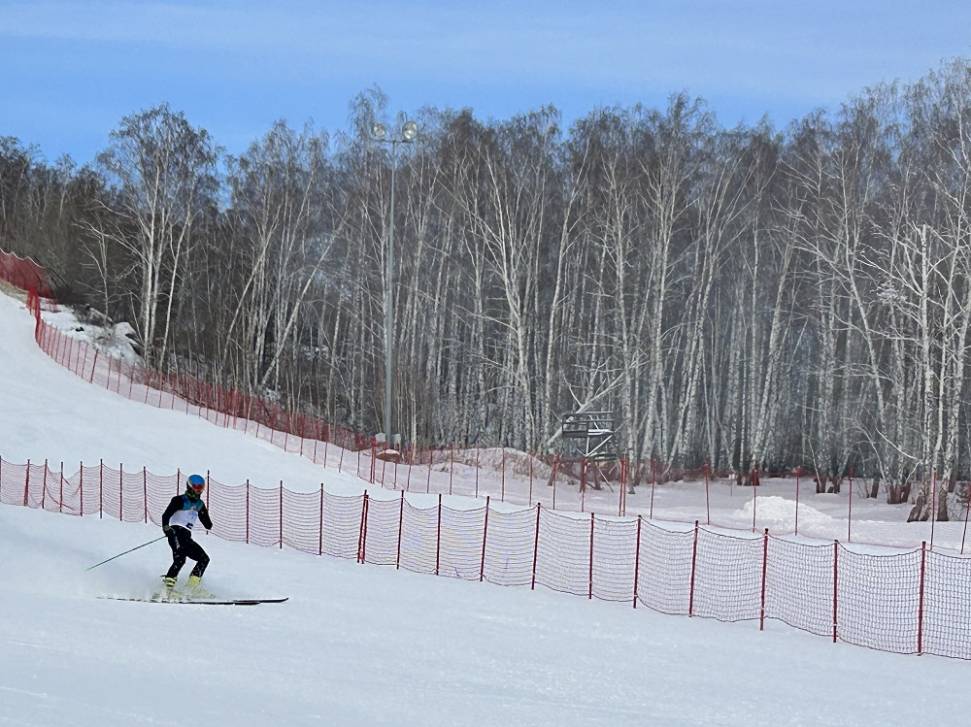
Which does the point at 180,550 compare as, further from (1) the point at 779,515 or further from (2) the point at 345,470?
(2) the point at 345,470

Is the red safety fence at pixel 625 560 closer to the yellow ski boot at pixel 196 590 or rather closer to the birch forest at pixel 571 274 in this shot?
the yellow ski boot at pixel 196 590

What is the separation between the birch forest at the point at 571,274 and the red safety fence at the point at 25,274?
1.14 metres

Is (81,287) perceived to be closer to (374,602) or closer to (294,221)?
(294,221)

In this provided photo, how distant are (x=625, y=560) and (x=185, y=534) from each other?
355 inches

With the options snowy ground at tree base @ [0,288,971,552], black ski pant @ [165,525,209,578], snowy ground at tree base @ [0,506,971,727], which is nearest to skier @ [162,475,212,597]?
black ski pant @ [165,525,209,578]

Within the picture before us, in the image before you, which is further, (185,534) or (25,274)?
(25,274)

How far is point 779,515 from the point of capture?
2917 cm

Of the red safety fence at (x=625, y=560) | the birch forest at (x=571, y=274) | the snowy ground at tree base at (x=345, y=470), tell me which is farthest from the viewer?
the birch forest at (x=571, y=274)

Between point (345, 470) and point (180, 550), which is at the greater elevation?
point (180, 550)

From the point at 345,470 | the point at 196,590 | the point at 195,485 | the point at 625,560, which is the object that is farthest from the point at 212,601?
the point at 345,470

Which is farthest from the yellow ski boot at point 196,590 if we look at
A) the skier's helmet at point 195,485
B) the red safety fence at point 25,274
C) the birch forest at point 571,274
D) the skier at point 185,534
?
the red safety fence at point 25,274

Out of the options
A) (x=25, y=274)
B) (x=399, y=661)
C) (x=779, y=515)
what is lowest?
(x=779, y=515)

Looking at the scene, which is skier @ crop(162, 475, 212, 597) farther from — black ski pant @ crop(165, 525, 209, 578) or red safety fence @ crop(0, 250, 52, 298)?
red safety fence @ crop(0, 250, 52, 298)

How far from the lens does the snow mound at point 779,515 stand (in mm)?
28234
